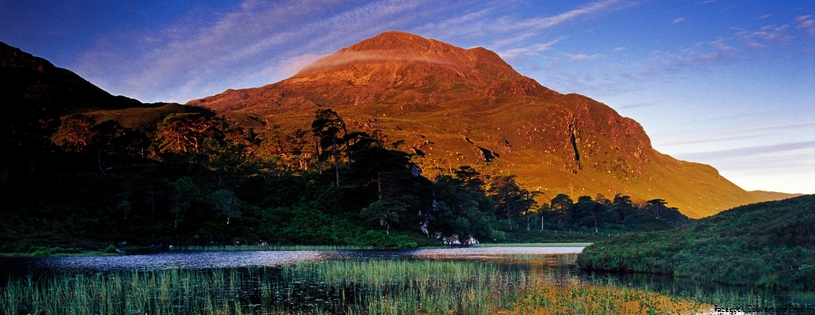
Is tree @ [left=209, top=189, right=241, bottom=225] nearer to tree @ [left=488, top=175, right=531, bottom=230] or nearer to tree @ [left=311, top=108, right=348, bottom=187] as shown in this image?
tree @ [left=311, top=108, right=348, bottom=187]

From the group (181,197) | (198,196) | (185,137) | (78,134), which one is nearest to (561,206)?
(185,137)

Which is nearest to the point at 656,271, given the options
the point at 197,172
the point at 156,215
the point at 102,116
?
the point at 156,215

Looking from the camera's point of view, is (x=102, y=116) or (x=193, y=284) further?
(x=102, y=116)

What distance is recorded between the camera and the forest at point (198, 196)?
7281 centimetres

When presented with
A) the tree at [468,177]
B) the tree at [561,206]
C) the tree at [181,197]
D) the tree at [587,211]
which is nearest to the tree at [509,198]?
the tree at [468,177]

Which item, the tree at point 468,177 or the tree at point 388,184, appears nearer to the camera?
the tree at point 388,184

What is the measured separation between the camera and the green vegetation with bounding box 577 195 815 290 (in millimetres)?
30656

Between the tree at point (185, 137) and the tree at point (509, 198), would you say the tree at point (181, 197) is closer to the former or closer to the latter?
the tree at point (185, 137)

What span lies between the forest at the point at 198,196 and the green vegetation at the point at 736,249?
154 feet

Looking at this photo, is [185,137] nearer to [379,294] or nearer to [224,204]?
[224,204]

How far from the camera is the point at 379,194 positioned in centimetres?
9812

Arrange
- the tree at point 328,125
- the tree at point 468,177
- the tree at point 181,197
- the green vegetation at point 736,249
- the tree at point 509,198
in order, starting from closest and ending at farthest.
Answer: the green vegetation at point 736,249, the tree at point 181,197, the tree at point 328,125, the tree at point 468,177, the tree at point 509,198

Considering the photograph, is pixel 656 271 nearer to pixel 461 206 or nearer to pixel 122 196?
pixel 122 196

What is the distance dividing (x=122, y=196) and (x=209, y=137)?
51173 mm
